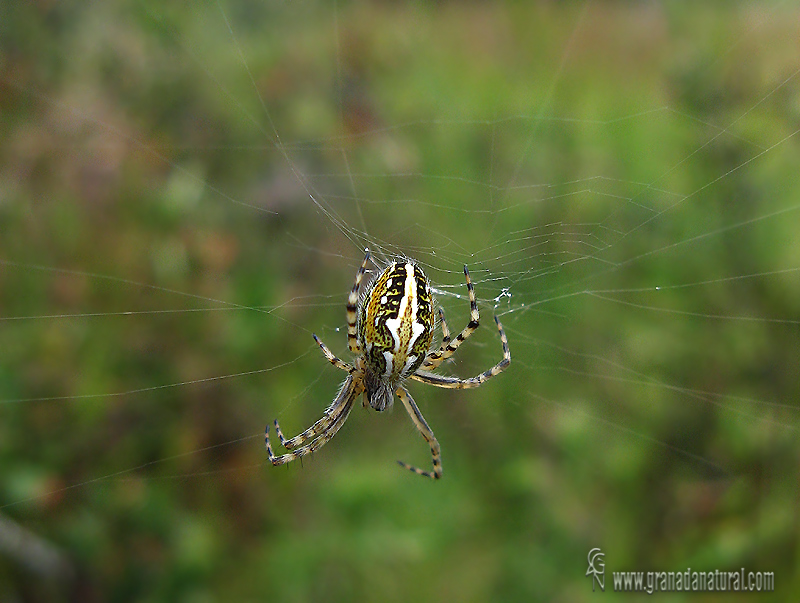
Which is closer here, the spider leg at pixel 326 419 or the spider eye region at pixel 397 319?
the spider eye region at pixel 397 319

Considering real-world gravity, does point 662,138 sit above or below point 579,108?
below

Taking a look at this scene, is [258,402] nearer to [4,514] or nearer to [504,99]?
[4,514]

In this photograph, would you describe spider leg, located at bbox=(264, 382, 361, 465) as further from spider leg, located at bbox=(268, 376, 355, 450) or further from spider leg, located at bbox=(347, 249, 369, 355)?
spider leg, located at bbox=(347, 249, 369, 355)

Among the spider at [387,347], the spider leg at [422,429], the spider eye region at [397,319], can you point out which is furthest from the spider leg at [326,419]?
the spider eye region at [397,319]

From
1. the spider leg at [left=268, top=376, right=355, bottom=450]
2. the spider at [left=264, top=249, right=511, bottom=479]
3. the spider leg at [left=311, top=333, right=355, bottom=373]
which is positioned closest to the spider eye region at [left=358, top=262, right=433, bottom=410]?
the spider at [left=264, top=249, right=511, bottom=479]

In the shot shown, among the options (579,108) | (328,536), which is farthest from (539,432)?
(579,108)

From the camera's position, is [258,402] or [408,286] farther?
[258,402]

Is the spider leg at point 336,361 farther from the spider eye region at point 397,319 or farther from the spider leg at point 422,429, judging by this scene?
the spider leg at point 422,429
